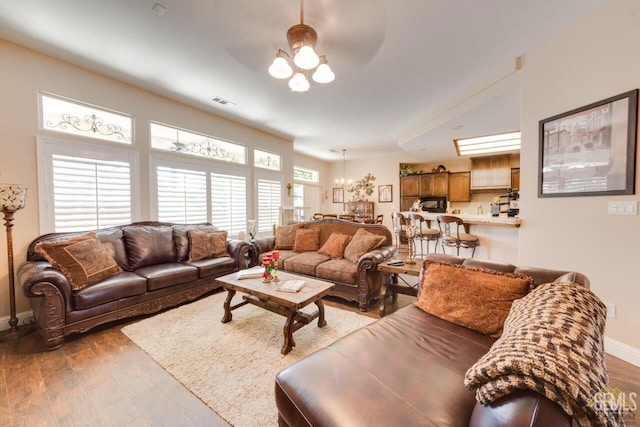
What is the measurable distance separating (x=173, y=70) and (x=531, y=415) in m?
4.19

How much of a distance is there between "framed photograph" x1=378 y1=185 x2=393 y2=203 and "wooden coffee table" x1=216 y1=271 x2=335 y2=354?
618cm

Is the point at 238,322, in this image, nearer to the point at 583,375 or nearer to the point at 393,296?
the point at 393,296

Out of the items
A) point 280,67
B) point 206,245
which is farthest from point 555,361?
point 206,245

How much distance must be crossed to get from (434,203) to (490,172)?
1.63 meters

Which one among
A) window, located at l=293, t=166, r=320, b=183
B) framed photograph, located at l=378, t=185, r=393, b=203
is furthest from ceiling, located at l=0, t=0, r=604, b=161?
framed photograph, located at l=378, t=185, r=393, b=203

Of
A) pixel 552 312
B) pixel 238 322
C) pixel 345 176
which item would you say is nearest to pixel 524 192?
pixel 552 312

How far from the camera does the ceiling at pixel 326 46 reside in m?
2.06

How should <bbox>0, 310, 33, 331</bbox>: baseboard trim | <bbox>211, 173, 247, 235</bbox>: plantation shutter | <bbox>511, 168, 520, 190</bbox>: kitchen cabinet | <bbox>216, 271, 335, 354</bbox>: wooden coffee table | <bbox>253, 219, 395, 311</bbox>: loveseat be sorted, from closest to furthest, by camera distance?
<bbox>216, 271, 335, 354</bbox>: wooden coffee table
<bbox>0, 310, 33, 331</bbox>: baseboard trim
<bbox>253, 219, 395, 311</bbox>: loveseat
<bbox>211, 173, 247, 235</bbox>: plantation shutter
<bbox>511, 168, 520, 190</bbox>: kitchen cabinet

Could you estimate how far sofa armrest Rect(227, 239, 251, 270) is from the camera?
146 inches

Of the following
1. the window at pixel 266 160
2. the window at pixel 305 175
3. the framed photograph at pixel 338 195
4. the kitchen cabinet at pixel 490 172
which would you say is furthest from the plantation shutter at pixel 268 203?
the kitchen cabinet at pixel 490 172

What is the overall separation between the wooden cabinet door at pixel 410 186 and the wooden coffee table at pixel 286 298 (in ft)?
20.0

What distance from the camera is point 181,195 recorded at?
160 inches

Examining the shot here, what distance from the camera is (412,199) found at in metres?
7.75

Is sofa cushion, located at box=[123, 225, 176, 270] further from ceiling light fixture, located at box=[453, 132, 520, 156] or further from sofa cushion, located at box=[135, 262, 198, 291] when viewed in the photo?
ceiling light fixture, located at box=[453, 132, 520, 156]
